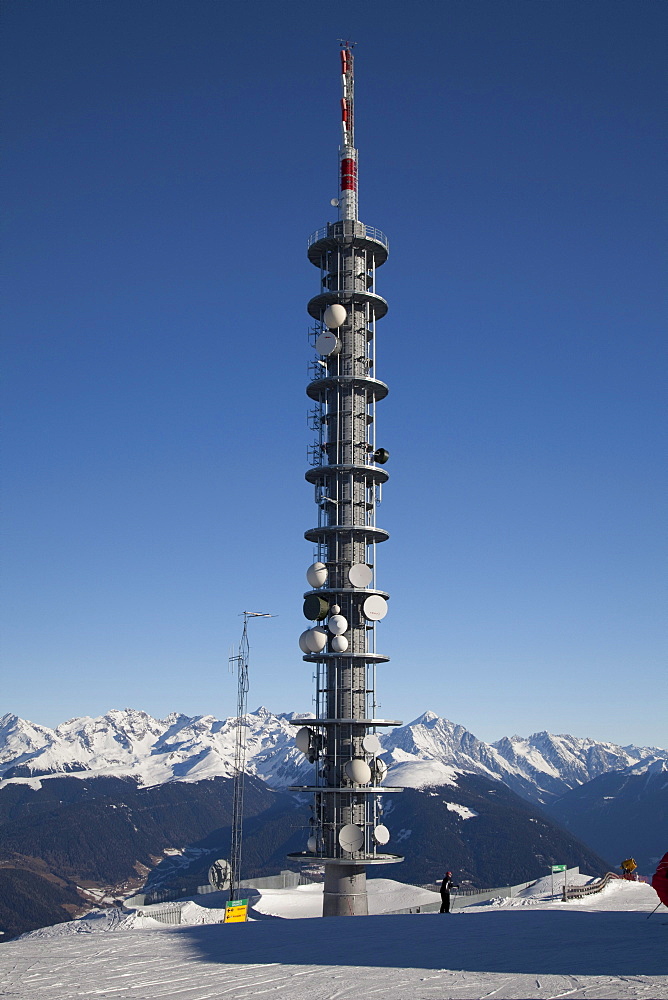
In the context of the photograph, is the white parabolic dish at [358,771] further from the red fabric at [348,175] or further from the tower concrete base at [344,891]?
the red fabric at [348,175]

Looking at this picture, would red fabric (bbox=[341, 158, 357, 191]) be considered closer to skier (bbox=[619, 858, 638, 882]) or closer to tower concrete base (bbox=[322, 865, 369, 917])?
tower concrete base (bbox=[322, 865, 369, 917])

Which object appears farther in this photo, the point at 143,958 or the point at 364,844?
the point at 364,844

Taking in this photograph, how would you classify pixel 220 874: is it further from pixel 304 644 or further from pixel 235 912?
pixel 304 644

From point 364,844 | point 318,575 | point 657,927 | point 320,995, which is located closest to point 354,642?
point 318,575

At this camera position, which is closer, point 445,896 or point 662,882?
point 662,882

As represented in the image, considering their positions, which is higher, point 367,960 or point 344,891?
point 367,960

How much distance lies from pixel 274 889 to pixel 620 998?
271 ft

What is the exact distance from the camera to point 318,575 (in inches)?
2345

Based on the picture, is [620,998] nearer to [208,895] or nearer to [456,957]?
[456,957]

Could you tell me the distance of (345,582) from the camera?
60.9m

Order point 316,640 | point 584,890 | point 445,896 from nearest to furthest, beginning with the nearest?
1. point 445,896
2. point 584,890
3. point 316,640

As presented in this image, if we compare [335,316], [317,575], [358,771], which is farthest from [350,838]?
Result: [335,316]

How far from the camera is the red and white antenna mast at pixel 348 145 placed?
6912cm

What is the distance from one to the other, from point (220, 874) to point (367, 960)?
71.3 meters
